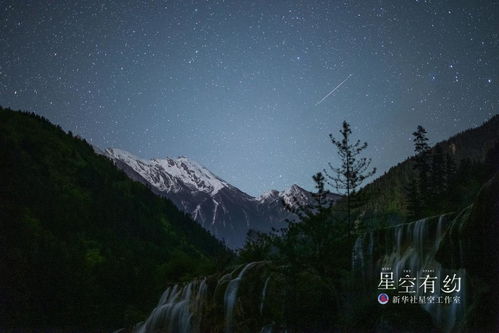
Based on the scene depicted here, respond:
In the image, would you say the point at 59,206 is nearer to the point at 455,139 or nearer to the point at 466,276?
the point at 466,276

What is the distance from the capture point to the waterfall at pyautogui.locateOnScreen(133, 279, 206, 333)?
22.6 metres

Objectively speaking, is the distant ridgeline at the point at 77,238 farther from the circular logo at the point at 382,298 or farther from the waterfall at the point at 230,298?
the circular logo at the point at 382,298

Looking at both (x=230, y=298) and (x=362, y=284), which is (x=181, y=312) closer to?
(x=230, y=298)

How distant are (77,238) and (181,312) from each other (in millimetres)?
90212

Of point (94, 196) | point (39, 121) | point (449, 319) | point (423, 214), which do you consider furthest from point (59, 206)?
point (449, 319)

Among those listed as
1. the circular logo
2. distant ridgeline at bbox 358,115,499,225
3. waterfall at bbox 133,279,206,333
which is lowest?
waterfall at bbox 133,279,206,333

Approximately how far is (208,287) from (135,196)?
162620mm

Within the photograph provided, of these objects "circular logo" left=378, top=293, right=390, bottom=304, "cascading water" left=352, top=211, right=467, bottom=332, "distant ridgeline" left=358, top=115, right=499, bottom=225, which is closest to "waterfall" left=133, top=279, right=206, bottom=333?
"cascading water" left=352, top=211, right=467, bottom=332

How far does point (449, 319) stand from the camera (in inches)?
627

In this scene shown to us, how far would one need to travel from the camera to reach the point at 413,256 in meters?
19.4

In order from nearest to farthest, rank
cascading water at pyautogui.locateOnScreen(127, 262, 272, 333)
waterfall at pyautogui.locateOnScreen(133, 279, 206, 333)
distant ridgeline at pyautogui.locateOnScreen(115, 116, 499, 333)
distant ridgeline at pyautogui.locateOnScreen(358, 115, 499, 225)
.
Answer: distant ridgeline at pyautogui.locateOnScreen(115, 116, 499, 333)
cascading water at pyautogui.locateOnScreen(127, 262, 272, 333)
waterfall at pyautogui.locateOnScreen(133, 279, 206, 333)
distant ridgeline at pyautogui.locateOnScreen(358, 115, 499, 225)

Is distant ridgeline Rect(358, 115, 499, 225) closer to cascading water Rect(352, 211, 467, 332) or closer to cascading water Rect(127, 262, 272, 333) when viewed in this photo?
cascading water Rect(352, 211, 467, 332)

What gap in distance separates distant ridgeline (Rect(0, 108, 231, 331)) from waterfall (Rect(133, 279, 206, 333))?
1767 cm

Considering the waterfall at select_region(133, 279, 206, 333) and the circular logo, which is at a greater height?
the circular logo
